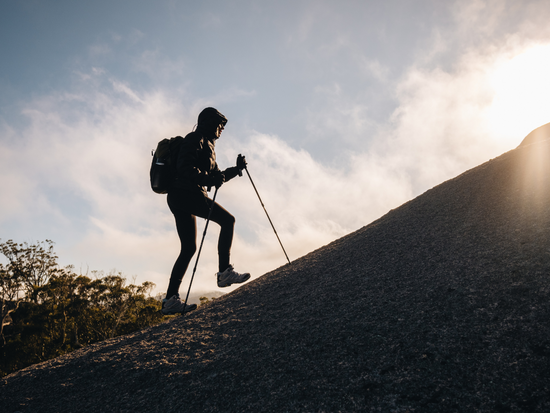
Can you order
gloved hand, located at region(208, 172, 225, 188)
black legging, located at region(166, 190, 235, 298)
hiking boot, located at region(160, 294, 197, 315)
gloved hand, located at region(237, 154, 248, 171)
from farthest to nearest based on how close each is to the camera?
gloved hand, located at region(237, 154, 248, 171) → gloved hand, located at region(208, 172, 225, 188) → black legging, located at region(166, 190, 235, 298) → hiking boot, located at region(160, 294, 197, 315)

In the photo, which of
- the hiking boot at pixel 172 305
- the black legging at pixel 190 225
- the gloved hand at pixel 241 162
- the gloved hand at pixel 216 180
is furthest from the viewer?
the gloved hand at pixel 241 162

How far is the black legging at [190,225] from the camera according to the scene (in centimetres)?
467

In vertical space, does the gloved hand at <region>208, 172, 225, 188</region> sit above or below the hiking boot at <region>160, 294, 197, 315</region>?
above

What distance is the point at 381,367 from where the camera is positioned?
7.54 feet

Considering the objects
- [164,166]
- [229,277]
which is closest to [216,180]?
[164,166]

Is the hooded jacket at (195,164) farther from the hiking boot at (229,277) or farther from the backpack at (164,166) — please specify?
the hiking boot at (229,277)

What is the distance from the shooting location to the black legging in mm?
4672

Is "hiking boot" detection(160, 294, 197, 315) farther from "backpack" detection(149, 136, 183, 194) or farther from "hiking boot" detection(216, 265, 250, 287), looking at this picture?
"backpack" detection(149, 136, 183, 194)

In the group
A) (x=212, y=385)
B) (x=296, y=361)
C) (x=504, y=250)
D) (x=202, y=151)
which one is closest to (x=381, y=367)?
(x=296, y=361)

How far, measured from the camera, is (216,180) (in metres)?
4.95

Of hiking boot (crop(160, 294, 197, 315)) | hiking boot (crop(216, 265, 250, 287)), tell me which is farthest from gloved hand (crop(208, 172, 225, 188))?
hiking boot (crop(160, 294, 197, 315))

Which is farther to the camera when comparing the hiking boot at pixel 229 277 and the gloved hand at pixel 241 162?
the gloved hand at pixel 241 162

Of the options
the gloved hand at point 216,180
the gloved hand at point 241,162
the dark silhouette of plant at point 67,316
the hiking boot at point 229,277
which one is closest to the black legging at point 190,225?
the hiking boot at point 229,277

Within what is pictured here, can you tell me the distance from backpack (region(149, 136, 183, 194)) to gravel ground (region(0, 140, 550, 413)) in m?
2.18
